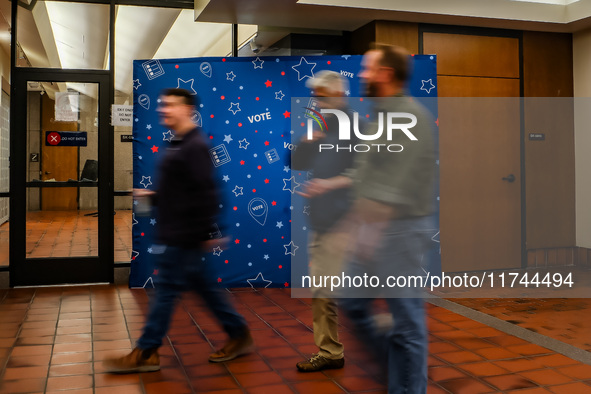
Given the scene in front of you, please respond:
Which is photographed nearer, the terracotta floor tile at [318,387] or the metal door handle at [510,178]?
the terracotta floor tile at [318,387]

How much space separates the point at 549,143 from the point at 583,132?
0.41 meters

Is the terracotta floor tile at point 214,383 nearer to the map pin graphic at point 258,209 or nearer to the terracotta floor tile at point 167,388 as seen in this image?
the terracotta floor tile at point 167,388

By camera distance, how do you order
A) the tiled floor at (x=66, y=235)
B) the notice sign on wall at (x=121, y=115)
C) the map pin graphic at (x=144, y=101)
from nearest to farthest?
the map pin graphic at (x=144, y=101), the tiled floor at (x=66, y=235), the notice sign on wall at (x=121, y=115)

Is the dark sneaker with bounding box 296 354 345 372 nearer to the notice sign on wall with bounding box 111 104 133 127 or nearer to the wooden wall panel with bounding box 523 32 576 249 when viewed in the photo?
the notice sign on wall with bounding box 111 104 133 127

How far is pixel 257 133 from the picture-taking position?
598 centimetres

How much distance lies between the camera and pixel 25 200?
601 centimetres

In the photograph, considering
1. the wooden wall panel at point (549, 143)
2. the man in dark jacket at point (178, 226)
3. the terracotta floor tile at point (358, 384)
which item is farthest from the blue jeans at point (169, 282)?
the wooden wall panel at point (549, 143)

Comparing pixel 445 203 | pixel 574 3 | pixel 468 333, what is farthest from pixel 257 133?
pixel 574 3

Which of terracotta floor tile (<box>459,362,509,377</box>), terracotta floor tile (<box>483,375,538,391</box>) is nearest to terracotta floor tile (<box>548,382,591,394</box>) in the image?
terracotta floor tile (<box>483,375,538,391</box>)

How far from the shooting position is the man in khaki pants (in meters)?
3.20

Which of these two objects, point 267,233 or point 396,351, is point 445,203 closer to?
point 267,233

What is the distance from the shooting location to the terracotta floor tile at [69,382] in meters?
3.32

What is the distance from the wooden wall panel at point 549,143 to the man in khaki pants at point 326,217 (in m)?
4.32

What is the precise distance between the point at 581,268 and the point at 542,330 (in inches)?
118
